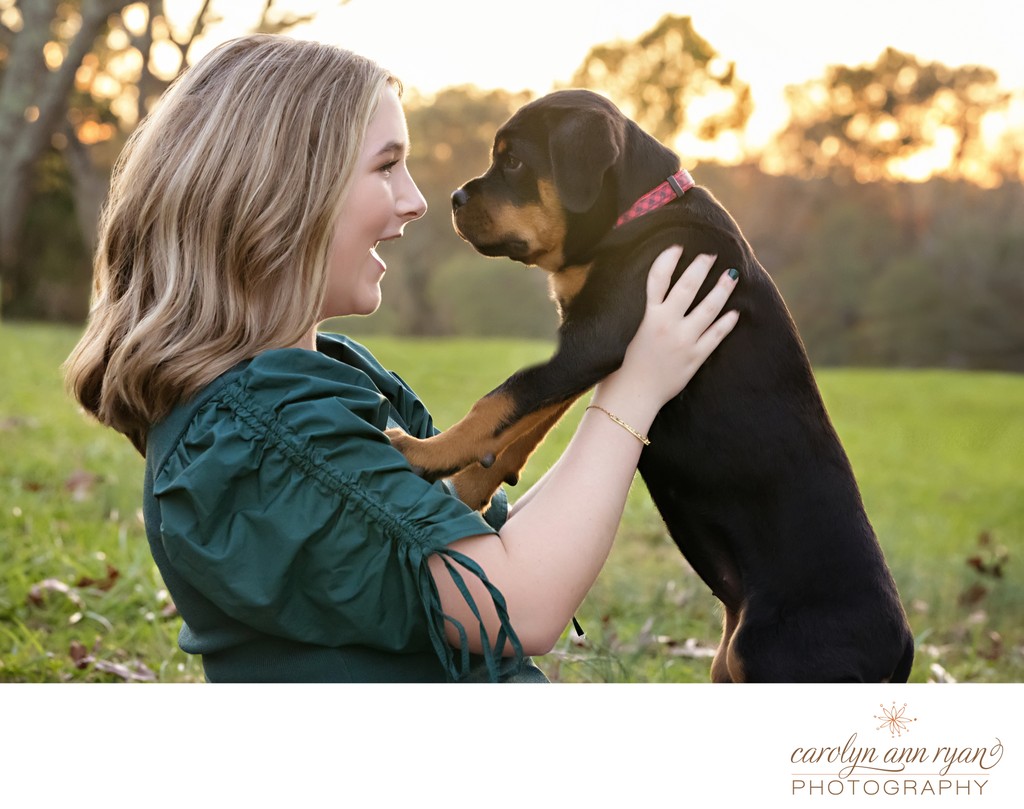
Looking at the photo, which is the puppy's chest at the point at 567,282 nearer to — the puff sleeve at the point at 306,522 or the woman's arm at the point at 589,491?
the woman's arm at the point at 589,491

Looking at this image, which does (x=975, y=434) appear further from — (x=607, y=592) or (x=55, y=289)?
(x=55, y=289)

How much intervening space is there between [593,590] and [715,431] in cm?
187

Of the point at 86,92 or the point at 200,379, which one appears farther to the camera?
the point at 86,92

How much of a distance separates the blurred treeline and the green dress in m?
9.23

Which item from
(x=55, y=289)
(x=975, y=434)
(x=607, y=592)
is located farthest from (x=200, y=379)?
(x=55, y=289)

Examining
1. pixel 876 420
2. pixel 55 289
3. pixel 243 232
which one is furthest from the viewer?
pixel 55 289

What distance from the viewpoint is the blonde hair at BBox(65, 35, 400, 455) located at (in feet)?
5.27

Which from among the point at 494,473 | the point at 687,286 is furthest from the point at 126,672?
the point at 687,286

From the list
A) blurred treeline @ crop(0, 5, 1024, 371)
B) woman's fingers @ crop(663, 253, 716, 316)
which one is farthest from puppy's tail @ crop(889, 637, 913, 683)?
blurred treeline @ crop(0, 5, 1024, 371)

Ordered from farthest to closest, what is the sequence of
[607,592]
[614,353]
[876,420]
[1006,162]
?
[1006,162], [876,420], [607,592], [614,353]

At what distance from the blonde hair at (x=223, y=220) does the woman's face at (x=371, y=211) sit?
0.04 m
